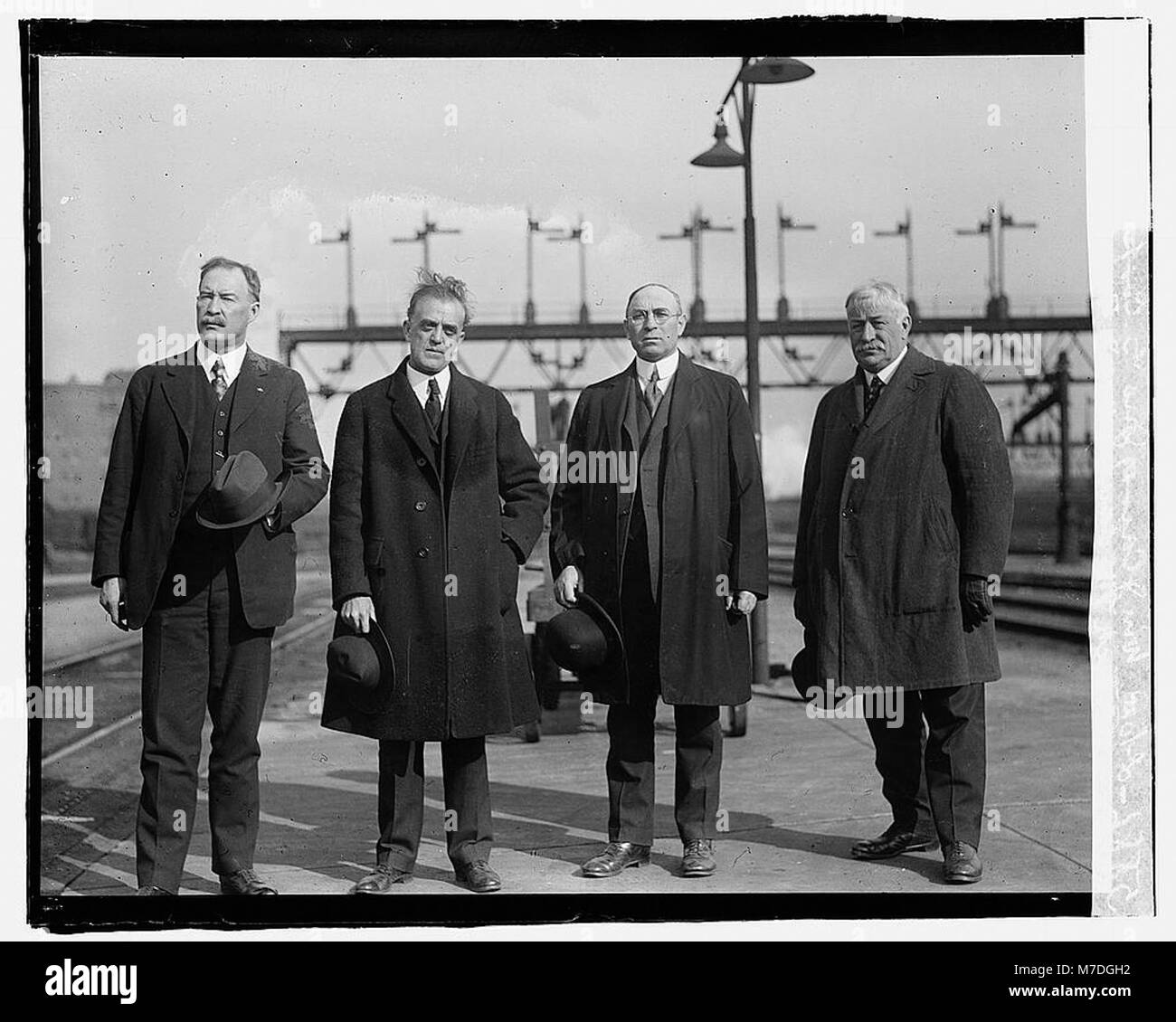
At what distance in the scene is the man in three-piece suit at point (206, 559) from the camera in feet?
20.0

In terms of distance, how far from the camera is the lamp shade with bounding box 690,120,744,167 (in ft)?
21.7

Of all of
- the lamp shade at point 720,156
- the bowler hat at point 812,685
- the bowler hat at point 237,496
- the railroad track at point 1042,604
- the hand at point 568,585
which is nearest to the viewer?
the bowler hat at point 237,496

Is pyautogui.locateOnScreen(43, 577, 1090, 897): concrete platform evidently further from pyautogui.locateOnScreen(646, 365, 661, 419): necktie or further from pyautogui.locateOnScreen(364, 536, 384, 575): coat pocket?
pyautogui.locateOnScreen(646, 365, 661, 419): necktie

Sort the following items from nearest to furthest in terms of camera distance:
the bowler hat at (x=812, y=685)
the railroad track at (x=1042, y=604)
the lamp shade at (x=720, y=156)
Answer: the bowler hat at (x=812, y=685) → the lamp shade at (x=720, y=156) → the railroad track at (x=1042, y=604)

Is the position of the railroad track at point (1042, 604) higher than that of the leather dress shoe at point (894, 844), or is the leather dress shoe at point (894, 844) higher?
the railroad track at point (1042, 604)

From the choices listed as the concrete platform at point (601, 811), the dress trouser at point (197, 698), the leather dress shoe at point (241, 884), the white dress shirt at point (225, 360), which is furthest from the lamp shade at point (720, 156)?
the leather dress shoe at point (241, 884)

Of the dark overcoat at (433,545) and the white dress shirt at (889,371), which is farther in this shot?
the white dress shirt at (889,371)

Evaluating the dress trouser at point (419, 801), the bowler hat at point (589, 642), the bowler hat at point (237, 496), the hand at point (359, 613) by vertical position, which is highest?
the bowler hat at point (237, 496)

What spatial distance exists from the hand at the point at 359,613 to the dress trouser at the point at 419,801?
45 centimetres

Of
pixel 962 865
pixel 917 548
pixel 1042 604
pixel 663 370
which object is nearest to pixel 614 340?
pixel 663 370

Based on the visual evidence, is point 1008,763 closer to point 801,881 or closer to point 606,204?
point 801,881

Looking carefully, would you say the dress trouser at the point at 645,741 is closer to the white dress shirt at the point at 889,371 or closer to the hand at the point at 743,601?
the hand at the point at 743,601

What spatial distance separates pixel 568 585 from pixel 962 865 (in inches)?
73.2

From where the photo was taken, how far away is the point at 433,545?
623 centimetres
